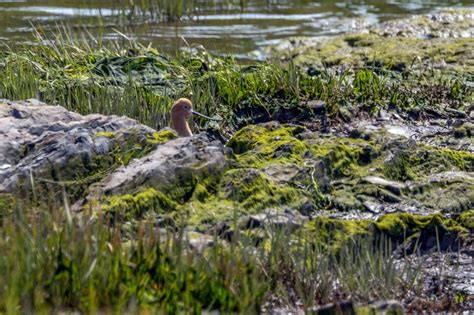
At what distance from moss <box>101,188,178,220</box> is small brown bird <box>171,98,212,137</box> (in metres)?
1.99

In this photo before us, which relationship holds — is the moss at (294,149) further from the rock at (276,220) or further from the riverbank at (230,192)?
the rock at (276,220)

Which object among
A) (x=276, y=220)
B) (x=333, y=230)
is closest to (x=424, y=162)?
(x=333, y=230)

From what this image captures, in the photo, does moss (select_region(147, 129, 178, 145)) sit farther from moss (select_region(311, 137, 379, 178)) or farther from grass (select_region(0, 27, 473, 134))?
grass (select_region(0, 27, 473, 134))

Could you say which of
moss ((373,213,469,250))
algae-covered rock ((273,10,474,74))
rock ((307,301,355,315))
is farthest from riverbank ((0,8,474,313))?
algae-covered rock ((273,10,474,74))

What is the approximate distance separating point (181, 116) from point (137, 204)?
230 centimetres

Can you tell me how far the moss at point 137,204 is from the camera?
5746mm

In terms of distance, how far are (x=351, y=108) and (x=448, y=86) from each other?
1353 millimetres

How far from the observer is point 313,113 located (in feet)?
29.8

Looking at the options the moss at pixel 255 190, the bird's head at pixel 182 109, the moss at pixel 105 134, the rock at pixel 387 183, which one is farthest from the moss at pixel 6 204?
the rock at pixel 387 183

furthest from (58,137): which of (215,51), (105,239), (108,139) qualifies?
(215,51)

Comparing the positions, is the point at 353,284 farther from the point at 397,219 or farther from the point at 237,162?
the point at 237,162

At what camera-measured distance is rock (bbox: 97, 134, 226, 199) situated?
609cm

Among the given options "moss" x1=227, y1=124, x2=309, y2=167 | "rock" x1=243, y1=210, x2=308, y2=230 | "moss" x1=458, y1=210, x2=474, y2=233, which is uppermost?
"moss" x1=227, y1=124, x2=309, y2=167

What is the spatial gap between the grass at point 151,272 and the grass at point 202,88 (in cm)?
343
